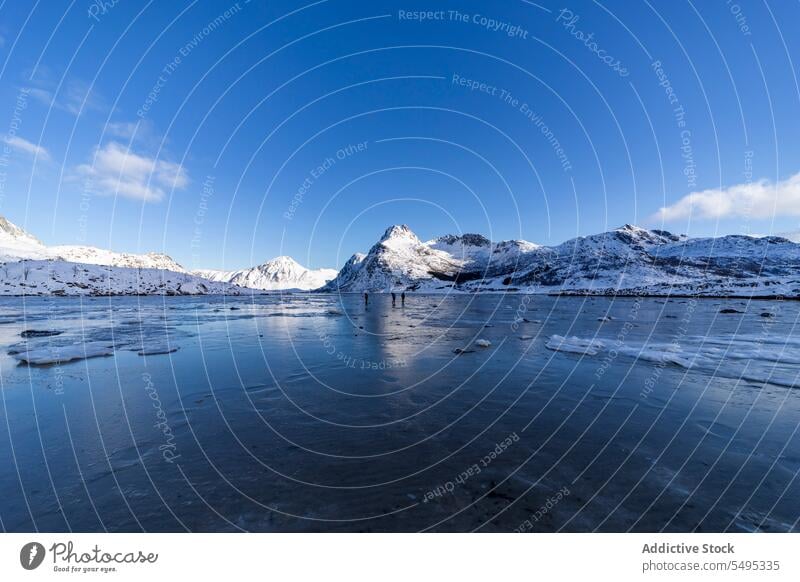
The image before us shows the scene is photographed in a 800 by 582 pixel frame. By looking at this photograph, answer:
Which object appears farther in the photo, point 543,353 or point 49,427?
point 543,353

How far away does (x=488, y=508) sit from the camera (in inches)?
175

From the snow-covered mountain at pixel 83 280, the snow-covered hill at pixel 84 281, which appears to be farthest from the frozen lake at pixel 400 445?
the snow-covered mountain at pixel 83 280

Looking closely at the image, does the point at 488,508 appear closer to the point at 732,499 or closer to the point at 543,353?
the point at 732,499

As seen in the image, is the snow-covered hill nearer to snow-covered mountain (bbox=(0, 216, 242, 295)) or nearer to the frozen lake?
snow-covered mountain (bbox=(0, 216, 242, 295))

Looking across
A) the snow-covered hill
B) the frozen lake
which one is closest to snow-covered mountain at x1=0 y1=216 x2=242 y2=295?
the snow-covered hill

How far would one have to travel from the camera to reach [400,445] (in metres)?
6.40

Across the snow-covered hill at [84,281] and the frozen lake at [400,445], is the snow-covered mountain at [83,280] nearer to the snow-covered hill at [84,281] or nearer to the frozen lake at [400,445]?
the snow-covered hill at [84,281]

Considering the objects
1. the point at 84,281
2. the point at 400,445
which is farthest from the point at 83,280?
the point at 400,445

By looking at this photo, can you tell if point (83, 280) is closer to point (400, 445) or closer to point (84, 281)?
point (84, 281)

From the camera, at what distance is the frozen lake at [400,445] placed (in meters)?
4.34

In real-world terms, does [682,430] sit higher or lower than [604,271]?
lower

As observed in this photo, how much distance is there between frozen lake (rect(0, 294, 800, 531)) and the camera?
4344 millimetres
